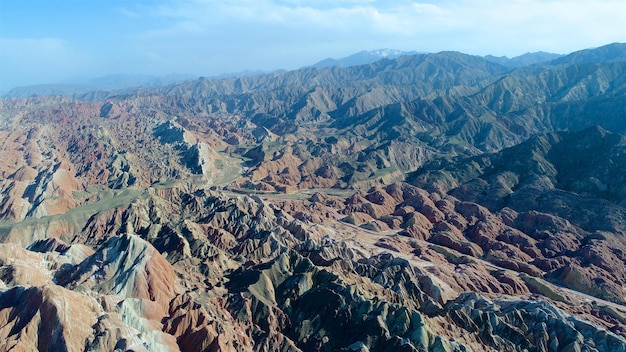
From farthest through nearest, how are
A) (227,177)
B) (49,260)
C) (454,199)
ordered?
1. (227,177)
2. (454,199)
3. (49,260)

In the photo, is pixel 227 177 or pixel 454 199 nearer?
pixel 454 199

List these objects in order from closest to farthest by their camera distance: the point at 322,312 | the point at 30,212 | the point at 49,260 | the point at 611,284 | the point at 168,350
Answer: the point at 168,350 → the point at 322,312 → the point at 49,260 → the point at 611,284 → the point at 30,212

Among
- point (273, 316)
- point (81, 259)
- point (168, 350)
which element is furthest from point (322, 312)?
point (81, 259)

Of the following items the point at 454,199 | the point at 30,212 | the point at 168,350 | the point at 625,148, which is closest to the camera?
the point at 168,350

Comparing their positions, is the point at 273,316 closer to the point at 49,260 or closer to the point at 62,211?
the point at 49,260

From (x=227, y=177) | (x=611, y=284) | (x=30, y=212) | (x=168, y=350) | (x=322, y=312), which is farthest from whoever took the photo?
(x=227, y=177)

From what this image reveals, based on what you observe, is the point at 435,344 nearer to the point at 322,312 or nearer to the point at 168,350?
the point at 322,312

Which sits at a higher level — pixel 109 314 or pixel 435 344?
pixel 109 314

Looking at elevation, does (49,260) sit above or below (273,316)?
above

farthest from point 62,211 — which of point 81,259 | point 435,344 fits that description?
point 435,344
